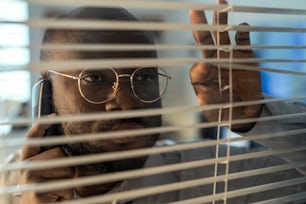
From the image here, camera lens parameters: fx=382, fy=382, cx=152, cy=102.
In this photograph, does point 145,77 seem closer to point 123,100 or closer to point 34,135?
point 123,100

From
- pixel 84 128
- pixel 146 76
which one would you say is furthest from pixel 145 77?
pixel 84 128

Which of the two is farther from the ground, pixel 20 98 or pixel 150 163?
pixel 20 98

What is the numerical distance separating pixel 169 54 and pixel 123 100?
10 centimetres

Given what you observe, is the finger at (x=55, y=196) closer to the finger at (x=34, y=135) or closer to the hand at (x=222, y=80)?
the finger at (x=34, y=135)

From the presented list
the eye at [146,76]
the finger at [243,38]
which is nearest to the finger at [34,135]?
the eye at [146,76]

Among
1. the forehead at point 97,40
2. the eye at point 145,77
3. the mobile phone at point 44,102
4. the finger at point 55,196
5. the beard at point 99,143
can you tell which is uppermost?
the forehead at point 97,40

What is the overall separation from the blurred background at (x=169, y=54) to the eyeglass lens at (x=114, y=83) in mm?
17

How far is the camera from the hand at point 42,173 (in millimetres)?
455

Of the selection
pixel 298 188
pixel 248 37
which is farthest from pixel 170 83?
pixel 298 188

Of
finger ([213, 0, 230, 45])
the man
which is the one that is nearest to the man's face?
the man

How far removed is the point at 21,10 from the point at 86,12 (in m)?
0.08

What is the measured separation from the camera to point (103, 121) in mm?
494

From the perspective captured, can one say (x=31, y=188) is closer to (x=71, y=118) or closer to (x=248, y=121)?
(x=71, y=118)

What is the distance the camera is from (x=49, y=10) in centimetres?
47
